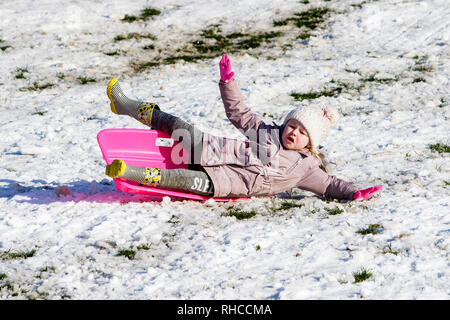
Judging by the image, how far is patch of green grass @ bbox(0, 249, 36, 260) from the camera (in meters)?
3.64

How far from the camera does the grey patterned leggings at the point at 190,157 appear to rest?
14.2 ft

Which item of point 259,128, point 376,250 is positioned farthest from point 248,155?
point 376,250

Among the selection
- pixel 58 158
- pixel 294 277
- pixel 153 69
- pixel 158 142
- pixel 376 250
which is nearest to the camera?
pixel 294 277

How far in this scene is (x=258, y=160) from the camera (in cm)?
454

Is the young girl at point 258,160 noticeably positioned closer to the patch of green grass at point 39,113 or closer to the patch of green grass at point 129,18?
the patch of green grass at point 39,113

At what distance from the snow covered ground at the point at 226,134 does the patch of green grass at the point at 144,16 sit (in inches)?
5.4

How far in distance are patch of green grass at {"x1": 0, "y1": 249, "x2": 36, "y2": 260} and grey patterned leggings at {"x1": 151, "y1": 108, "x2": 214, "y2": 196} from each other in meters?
1.06

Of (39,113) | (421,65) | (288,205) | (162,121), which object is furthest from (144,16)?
(288,205)

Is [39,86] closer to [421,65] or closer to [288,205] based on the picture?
[288,205]

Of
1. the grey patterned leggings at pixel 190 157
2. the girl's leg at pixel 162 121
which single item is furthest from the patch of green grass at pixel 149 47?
the grey patterned leggings at pixel 190 157

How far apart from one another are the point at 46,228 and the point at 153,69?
15.1 ft

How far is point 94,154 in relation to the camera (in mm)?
5664

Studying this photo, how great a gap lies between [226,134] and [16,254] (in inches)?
115

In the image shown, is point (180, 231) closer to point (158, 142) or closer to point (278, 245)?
point (278, 245)
